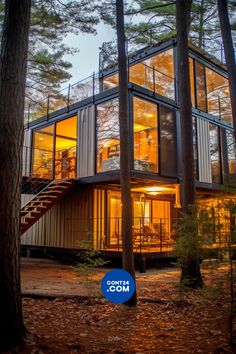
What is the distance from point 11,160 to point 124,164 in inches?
100

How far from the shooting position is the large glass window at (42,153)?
13552 mm

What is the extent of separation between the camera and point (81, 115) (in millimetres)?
11773

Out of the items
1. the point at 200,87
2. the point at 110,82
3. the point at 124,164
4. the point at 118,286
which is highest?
the point at 110,82

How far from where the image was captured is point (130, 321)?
502cm

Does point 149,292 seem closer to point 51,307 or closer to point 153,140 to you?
point 51,307

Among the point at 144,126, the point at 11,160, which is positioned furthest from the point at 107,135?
the point at 11,160

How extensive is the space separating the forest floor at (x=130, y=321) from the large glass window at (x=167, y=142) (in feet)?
15.2

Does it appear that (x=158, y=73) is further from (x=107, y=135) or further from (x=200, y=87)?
(x=107, y=135)

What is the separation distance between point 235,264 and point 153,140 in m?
7.49

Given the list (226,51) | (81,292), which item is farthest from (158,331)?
(226,51)

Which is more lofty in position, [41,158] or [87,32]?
[87,32]

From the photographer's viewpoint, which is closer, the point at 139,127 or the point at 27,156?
the point at 139,127

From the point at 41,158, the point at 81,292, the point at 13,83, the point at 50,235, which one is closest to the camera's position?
the point at 13,83

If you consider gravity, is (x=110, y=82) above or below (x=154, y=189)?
above
